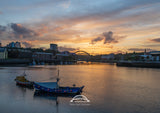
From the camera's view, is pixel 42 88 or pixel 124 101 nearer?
pixel 124 101

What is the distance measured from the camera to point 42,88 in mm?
21484

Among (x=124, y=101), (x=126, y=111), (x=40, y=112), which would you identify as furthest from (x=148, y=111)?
(x=40, y=112)

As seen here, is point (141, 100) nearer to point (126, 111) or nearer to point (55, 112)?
point (126, 111)

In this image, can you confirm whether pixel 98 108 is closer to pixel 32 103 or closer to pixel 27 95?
pixel 32 103

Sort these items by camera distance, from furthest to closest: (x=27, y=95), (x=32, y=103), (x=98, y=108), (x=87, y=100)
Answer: (x=27, y=95) → (x=87, y=100) → (x=32, y=103) → (x=98, y=108)

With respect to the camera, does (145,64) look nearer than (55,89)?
No

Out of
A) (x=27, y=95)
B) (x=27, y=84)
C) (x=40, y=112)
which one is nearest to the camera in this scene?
(x=40, y=112)

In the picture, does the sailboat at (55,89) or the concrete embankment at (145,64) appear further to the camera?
the concrete embankment at (145,64)

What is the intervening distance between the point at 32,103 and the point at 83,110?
6821 millimetres

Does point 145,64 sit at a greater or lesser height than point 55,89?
greater

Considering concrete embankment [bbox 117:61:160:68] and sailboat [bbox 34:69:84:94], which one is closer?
sailboat [bbox 34:69:84:94]

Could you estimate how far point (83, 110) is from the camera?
1559cm

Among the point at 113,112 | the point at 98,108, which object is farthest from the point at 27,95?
the point at 113,112

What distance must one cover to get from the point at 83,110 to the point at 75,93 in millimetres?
5720
